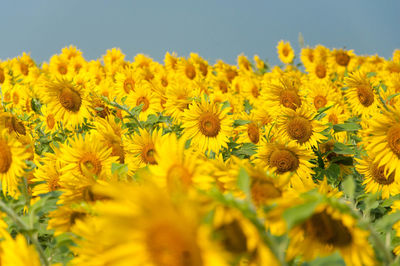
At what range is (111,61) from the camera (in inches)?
329

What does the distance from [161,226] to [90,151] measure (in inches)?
70.5

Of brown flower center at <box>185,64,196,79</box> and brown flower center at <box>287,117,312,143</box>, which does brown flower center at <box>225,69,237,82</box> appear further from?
brown flower center at <box>287,117,312,143</box>

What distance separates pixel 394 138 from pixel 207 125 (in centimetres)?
171

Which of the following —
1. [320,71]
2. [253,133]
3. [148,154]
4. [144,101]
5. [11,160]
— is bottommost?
[11,160]

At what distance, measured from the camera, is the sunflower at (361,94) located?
414 cm

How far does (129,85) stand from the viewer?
5.74m

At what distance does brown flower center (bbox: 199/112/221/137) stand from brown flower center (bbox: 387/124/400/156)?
62.8 inches

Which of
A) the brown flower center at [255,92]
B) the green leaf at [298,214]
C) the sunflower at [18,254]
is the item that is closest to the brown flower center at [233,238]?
the green leaf at [298,214]

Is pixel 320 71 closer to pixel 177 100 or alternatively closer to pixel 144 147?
pixel 177 100

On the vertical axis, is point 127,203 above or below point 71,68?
below

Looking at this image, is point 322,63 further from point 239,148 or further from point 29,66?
point 29,66

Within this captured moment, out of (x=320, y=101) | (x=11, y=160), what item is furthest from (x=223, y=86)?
(x=11, y=160)

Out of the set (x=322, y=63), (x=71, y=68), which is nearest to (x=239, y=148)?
(x=322, y=63)

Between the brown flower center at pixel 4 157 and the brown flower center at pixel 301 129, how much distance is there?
83.3 inches
